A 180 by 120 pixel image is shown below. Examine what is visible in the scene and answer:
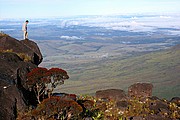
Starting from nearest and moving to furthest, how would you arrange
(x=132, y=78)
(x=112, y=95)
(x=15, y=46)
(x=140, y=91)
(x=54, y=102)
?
(x=54, y=102)
(x=15, y=46)
(x=112, y=95)
(x=140, y=91)
(x=132, y=78)

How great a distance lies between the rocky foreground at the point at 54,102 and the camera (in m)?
16.2

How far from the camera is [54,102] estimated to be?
16.1 metres

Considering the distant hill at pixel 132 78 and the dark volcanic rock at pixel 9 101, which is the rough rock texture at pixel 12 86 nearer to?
the dark volcanic rock at pixel 9 101

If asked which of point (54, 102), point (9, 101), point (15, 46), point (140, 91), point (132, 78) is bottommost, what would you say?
point (132, 78)

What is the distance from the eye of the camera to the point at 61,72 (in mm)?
18297

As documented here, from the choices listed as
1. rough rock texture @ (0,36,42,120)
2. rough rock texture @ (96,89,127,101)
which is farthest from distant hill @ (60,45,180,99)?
rough rock texture @ (0,36,42,120)

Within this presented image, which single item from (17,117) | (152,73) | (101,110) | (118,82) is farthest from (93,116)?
(152,73)

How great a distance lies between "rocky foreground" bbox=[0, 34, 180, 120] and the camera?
53.2ft

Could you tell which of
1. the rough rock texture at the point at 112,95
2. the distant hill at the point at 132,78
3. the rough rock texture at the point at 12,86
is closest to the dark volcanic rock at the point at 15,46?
the rough rock texture at the point at 12,86

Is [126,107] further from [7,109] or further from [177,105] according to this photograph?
[7,109]

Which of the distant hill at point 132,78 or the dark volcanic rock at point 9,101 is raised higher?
the dark volcanic rock at point 9,101

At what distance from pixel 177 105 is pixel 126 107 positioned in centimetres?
509

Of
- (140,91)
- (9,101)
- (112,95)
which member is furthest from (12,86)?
(140,91)

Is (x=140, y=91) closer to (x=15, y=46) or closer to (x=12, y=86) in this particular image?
(x=15, y=46)
